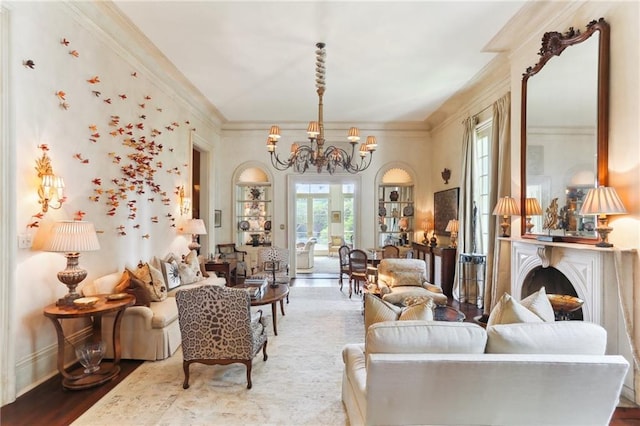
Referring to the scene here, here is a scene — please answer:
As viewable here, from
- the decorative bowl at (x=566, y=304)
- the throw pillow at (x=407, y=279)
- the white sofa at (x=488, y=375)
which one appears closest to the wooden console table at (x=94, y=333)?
the white sofa at (x=488, y=375)

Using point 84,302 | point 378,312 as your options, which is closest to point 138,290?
point 84,302

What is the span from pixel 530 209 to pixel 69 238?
4677 millimetres

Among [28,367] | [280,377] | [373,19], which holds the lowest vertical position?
[280,377]

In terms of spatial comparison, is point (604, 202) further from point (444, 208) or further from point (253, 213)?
point (253, 213)

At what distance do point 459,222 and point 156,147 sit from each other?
5.26 meters

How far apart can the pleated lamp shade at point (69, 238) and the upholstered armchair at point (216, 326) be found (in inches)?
37.7

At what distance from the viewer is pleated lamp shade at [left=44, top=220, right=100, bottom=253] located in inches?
111

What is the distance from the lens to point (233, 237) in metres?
8.22

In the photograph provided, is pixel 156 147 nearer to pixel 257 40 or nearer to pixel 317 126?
pixel 257 40

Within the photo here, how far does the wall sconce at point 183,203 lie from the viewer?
594cm

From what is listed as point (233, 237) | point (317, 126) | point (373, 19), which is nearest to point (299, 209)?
point (233, 237)

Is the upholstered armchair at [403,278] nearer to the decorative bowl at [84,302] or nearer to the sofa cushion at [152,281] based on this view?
the sofa cushion at [152,281]

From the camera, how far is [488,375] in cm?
176

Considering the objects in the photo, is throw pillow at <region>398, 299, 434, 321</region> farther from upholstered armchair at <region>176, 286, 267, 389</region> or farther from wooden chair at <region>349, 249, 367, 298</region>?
wooden chair at <region>349, 249, 367, 298</region>
